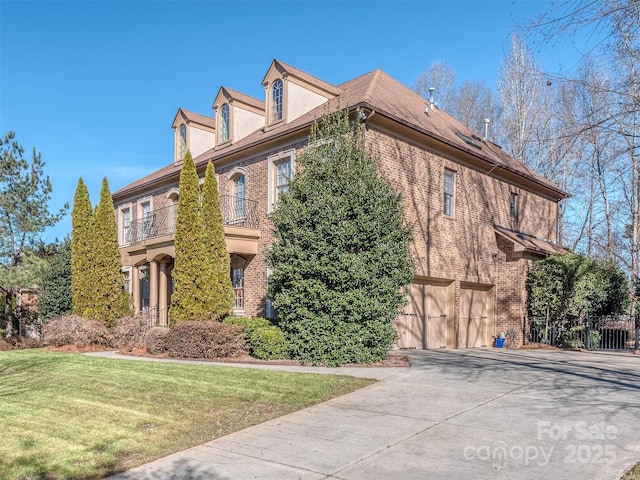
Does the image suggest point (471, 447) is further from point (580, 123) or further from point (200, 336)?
point (200, 336)

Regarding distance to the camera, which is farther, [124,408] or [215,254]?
[215,254]

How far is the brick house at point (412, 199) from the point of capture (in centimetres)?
1549

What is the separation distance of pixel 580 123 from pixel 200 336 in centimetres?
966

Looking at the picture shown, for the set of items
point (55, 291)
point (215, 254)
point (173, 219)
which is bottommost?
point (55, 291)

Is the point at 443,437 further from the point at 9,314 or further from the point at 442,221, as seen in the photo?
the point at 9,314

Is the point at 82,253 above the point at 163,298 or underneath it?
above

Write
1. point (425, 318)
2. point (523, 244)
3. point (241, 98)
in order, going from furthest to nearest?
1. point (241, 98)
2. point (523, 244)
3. point (425, 318)

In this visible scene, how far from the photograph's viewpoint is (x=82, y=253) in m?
19.8

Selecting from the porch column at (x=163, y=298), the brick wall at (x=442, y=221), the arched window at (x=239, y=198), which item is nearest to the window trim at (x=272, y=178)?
the brick wall at (x=442, y=221)

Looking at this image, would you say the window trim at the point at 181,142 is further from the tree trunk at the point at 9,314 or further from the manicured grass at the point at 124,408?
the manicured grass at the point at 124,408

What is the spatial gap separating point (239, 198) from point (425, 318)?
23.8 ft

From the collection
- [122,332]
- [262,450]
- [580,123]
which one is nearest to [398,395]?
[262,450]

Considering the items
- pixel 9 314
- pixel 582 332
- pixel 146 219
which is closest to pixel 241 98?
pixel 146 219

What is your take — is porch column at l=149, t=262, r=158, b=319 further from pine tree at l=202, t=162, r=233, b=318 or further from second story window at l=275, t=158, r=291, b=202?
second story window at l=275, t=158, r=291, b=202
